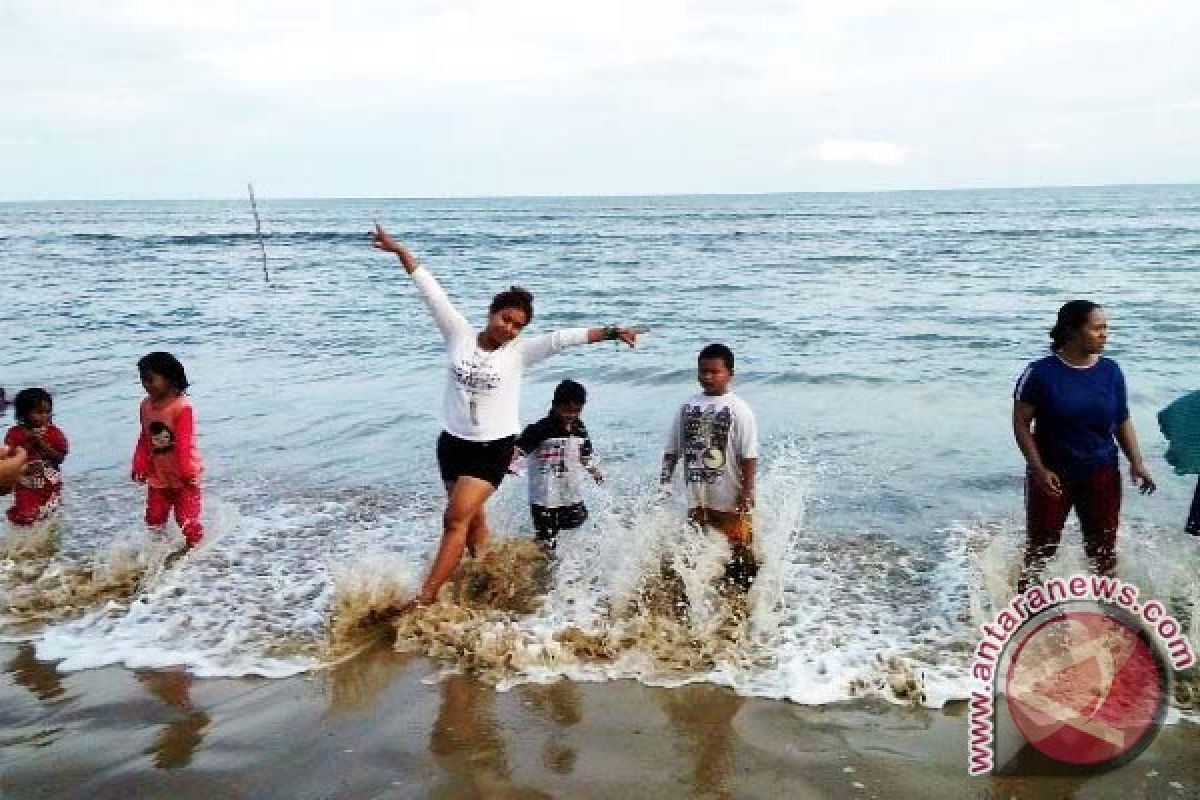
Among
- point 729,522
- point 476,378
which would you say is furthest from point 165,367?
point 729,522

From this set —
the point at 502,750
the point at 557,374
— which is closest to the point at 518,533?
the point at 502,750

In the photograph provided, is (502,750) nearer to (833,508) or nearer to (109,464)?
(833,508)

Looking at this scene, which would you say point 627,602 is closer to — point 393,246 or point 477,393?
point 477,393

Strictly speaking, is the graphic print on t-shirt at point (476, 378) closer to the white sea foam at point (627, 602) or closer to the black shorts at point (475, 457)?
the black shorts at point (475, 457)

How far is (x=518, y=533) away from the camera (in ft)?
23.0

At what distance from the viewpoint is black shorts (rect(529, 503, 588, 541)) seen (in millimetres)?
6473

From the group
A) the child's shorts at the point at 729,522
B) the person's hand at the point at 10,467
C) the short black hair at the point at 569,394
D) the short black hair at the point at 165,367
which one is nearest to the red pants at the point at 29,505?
the short black hair at the point at 165,367

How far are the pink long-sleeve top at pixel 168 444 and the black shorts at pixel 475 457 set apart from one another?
1831 millimetres

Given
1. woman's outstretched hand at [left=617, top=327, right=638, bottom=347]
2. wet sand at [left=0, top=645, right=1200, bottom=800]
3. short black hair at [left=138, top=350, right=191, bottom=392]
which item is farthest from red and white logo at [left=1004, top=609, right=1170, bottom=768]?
short black hair at [left=138, top=350, right=191, bottom=392]

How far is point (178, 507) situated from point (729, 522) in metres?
3.60

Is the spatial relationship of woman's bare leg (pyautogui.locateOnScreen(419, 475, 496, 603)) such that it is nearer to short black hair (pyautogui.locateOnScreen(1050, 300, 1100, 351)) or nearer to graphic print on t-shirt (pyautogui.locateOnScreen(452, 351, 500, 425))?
graphic print on t-shirt (pyautogui.locateOnScreen(452, 351, 500, 425))

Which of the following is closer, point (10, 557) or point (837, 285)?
point (10, 557)

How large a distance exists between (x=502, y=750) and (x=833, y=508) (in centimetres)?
438

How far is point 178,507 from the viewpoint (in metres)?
6.24
